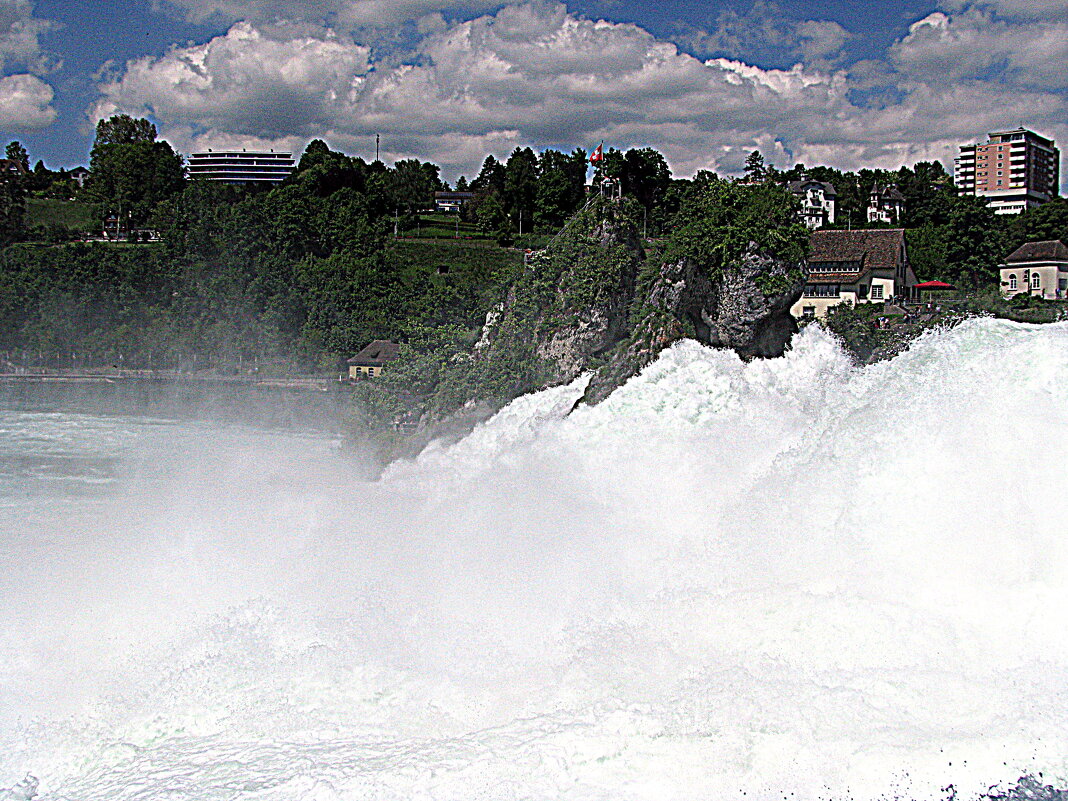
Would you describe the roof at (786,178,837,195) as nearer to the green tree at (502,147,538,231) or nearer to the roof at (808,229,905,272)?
the green tree at (502,147,538,231)

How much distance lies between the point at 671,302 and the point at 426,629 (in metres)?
9.27

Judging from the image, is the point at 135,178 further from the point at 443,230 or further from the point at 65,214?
the point at 443,230

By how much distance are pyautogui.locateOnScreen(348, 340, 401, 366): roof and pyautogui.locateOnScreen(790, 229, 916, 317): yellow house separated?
19426mm

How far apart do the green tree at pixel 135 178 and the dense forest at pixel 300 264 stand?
207 inches

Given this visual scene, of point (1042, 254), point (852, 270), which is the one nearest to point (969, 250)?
point (1042, 254)

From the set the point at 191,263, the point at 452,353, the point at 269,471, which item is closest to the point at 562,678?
the point at 269,471

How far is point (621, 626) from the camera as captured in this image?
7828 millimetres

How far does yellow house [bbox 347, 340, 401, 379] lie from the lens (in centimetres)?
4131

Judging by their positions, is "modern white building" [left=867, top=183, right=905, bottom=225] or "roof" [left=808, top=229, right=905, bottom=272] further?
"modern white building" [left=867, top=183, right=905, bottom=225]

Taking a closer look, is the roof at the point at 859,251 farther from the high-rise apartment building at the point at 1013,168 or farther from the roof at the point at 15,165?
the high-rise apartment building at the point at 1013,168

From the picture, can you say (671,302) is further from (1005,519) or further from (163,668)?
(163,668)

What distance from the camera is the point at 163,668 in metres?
7.72

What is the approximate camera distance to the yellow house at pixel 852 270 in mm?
29984

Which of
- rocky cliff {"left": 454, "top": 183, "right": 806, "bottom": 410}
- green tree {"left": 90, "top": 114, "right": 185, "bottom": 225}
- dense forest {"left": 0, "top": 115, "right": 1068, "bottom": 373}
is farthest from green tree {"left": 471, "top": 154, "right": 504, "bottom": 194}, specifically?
rocky cliff {"left": 454, "top": 183, "right": 806, "bottom": 410}
